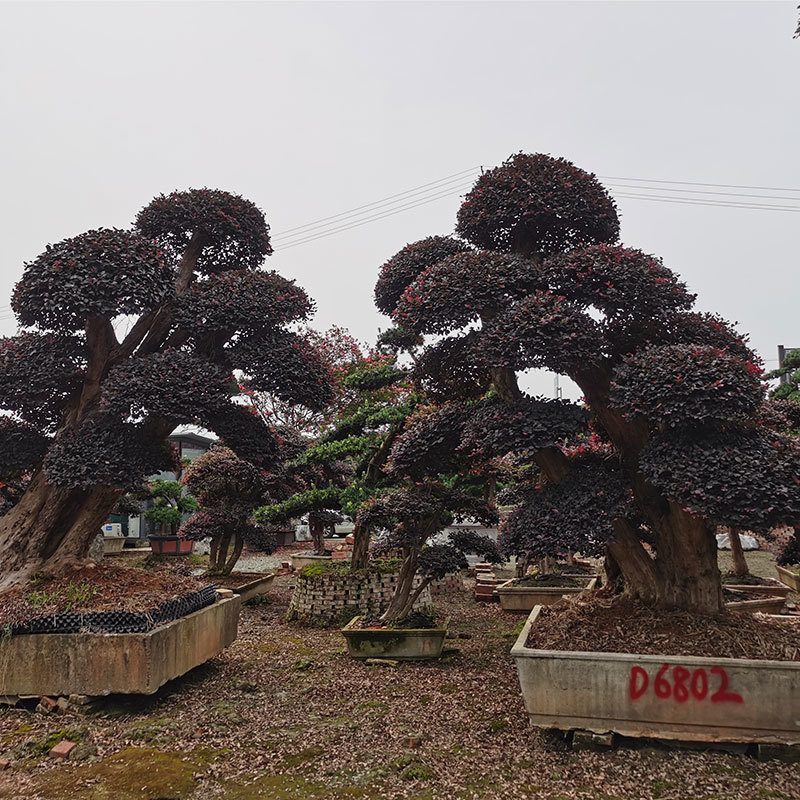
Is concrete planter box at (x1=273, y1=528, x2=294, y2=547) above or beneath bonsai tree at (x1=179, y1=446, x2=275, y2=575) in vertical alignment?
beneath

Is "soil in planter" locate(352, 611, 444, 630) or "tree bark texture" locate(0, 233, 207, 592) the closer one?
"tree bark texture" locate(0, 233, 207, 592)

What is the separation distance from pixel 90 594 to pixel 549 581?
6050 millimetres

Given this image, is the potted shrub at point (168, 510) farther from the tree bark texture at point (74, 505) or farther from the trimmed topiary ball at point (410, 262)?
the trimmed topiary ball at point (410, 262)

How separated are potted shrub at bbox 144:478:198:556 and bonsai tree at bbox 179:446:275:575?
3.69 m

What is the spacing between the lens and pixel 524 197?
5.03m

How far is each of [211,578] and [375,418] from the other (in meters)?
4.17

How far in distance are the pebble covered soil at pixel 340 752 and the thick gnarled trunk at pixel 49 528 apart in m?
1.17

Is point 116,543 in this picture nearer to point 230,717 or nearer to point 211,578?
point 211,578

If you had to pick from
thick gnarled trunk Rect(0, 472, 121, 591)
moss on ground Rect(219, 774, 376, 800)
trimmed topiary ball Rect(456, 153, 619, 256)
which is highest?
trimmed topiary ball Rect(456, 153, 619, 256)

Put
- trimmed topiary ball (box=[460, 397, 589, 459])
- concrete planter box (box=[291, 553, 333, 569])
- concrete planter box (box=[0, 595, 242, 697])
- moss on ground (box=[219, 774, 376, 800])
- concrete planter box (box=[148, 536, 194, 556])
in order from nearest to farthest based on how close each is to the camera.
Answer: moss on ground (box=[219, 774, 376, 800]) → trimmed topiary ball (box=[460, 397, 589, 459]) → concrete planter box (box=[0, 595, 242, 697]) → concrete planter box (box=[291, 553, 333, 569]) → concrete planter box (box=[148, 536, 194, 556])

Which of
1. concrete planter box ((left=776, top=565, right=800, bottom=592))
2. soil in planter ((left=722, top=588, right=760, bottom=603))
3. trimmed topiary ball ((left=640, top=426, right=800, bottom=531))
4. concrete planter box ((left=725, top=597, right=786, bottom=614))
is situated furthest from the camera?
concrete planter box ((left=776, top=565, right=800, bottom=592))

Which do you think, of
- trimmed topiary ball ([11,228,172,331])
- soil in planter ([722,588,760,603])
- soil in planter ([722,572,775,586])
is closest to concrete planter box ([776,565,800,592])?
soil in planter ([722,572,775,586])

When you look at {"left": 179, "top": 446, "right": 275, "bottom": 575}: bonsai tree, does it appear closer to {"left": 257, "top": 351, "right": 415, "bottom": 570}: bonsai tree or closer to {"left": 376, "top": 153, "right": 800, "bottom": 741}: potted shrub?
{"left": 257, "top": 351, "right": 415, "bottom": 570}: bonsai tree

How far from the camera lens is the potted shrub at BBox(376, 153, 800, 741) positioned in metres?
3.84
